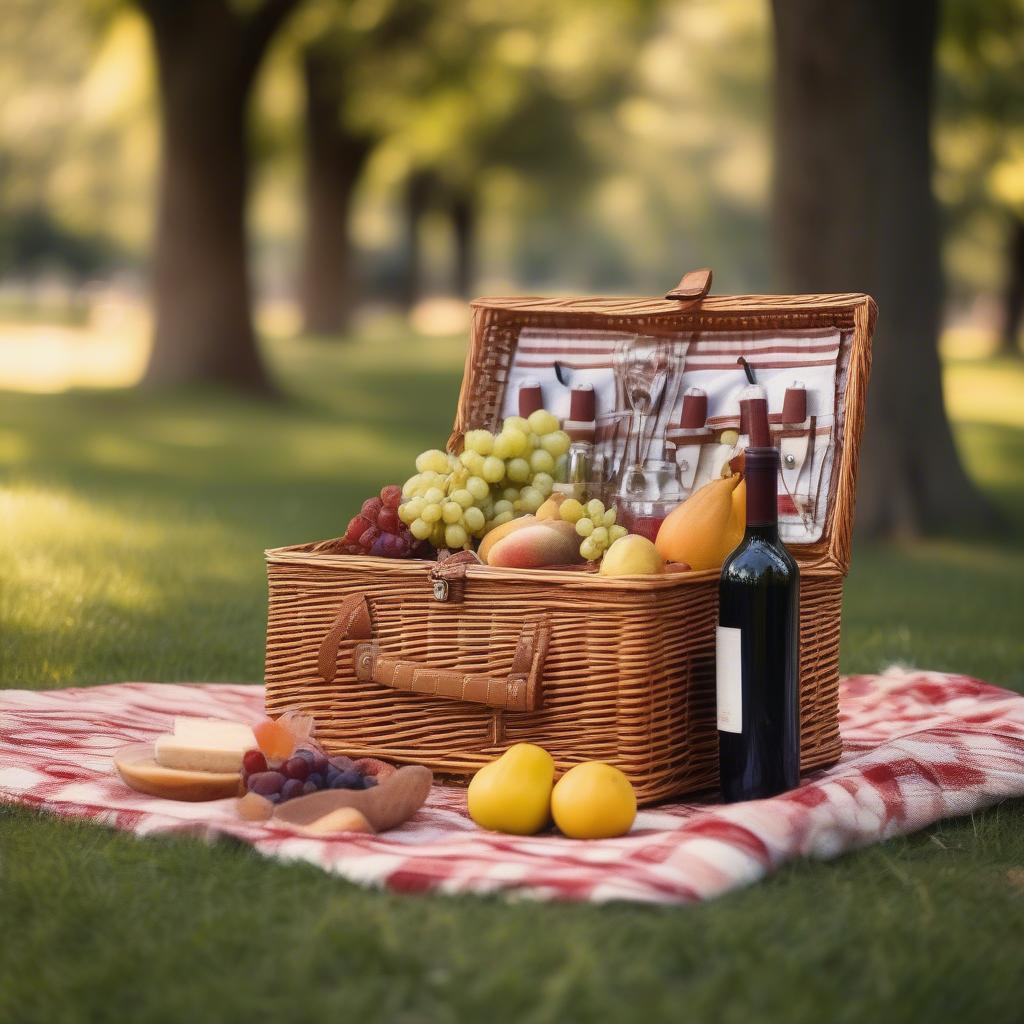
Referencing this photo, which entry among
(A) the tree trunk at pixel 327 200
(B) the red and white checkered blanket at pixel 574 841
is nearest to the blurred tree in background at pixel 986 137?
(A) the tree trunk at pixel 327 200

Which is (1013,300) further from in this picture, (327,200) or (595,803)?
(595,803)

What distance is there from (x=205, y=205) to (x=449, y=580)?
38.2ft

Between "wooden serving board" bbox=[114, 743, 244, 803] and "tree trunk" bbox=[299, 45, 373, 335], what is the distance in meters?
17.0

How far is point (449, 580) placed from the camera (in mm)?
3178

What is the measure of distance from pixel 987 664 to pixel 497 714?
8.27 ft

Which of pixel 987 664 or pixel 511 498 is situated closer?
pixel 511 498

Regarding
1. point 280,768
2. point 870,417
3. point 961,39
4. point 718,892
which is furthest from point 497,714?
point 961,39

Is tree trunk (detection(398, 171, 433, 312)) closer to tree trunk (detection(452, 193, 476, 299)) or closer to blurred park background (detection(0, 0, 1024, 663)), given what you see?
blurred park background (detection(0, 0, 1024, 663))

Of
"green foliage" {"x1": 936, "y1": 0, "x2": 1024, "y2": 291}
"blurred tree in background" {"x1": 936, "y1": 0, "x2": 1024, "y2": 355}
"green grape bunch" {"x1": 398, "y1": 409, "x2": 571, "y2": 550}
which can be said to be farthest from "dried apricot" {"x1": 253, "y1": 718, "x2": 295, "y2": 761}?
"green foliage" {"x1": 936, "y1": 0, "x2": 1024, "y2": 291}

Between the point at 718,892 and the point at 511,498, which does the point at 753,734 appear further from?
the point at 511,498

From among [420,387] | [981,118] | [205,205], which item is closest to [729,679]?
[205,205]

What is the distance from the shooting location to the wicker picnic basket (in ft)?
10.1

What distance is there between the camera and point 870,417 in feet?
26.3

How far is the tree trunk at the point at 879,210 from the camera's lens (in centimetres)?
795
